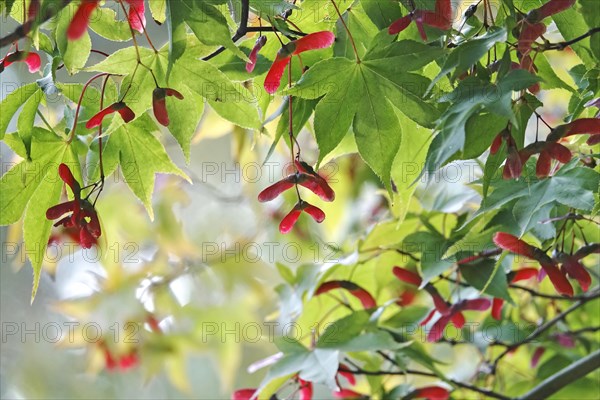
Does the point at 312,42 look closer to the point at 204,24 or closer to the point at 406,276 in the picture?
the point at 204,24

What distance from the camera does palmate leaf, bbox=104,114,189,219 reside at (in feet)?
1.67

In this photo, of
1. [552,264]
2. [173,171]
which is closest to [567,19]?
[552,264]

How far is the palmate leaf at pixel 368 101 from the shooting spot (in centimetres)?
45

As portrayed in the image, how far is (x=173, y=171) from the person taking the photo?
20.8 inches

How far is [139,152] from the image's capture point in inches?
20.3

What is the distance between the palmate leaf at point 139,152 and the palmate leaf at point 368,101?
0.12 metres

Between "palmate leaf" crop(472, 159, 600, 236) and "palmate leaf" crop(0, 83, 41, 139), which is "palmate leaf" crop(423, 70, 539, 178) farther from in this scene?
"palmate leaf" crop(0, 83, 41, 139)

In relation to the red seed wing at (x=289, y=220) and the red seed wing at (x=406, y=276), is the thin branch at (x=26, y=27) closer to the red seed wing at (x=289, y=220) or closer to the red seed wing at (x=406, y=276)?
the red seed wing at (x=289, y=220)

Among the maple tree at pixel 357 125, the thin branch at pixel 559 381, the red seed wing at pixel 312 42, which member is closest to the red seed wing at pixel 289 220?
the maple tree at pixel 357 125

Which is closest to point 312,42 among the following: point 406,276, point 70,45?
point 70,45

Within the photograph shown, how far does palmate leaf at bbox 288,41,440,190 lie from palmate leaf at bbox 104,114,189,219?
0.38 ft

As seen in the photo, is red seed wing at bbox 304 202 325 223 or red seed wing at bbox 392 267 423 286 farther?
red seed wing at bbox 392 267 423 286

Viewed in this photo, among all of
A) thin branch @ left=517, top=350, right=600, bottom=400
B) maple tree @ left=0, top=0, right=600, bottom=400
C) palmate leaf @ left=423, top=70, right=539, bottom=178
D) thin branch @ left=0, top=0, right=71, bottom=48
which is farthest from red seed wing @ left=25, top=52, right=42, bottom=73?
thin branch @ left=517, top=350, right=600, bottom=400

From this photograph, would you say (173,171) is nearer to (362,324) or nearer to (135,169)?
(135,169)
